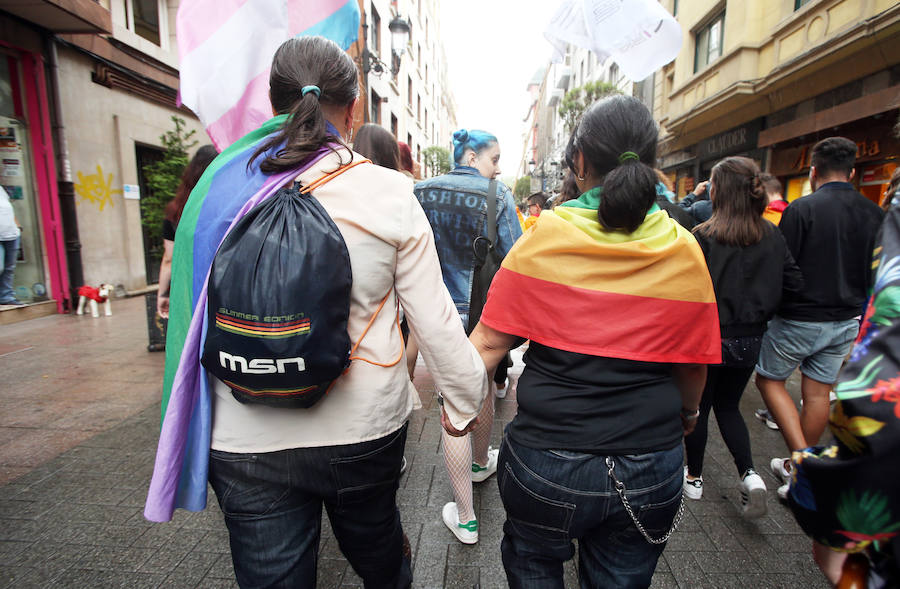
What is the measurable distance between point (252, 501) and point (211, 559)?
1.28 m

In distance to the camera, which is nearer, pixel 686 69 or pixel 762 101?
pixel 762 101

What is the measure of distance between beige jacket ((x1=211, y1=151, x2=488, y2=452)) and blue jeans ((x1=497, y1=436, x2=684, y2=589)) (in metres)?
0.33

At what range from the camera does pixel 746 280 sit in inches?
98.6

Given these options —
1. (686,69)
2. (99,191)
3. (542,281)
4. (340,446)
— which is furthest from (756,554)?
(686,69)

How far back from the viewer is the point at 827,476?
0.75m

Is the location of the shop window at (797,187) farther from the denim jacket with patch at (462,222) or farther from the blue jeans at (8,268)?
the blue jeans at (8,268)

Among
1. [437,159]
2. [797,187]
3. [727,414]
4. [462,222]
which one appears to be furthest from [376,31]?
[727,414]

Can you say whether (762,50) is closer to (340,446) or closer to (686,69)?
(686,69)

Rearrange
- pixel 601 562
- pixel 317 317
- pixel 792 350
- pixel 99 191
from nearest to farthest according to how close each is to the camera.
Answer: pixel 317 317
pixel 601 562
pixel 792 350
pixel 99 191

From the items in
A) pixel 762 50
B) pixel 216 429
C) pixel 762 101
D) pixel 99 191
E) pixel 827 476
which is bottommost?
pixel 216 429

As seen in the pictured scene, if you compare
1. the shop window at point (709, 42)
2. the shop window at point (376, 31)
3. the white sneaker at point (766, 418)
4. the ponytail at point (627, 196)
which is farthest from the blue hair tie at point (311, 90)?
the shop window at point (376, 31)

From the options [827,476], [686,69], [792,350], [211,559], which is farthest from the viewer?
[686,69]

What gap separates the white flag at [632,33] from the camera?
9.21ft

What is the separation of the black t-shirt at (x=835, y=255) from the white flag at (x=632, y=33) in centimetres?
129
